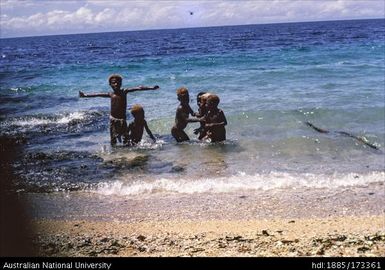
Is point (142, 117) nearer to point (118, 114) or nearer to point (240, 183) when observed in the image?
point (118, 114)

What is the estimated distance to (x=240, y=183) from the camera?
20.9ft

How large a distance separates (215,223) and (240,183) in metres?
1.49

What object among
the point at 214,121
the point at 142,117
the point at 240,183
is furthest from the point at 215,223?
the point at 142,117

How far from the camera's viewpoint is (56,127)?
1185 centimetres

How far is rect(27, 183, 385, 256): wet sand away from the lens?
4.16 metres

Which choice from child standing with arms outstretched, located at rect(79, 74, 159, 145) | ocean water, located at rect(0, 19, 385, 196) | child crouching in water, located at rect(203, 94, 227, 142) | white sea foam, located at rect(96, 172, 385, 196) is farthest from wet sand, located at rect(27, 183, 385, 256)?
child crouching in water, located at rect(203, 94, 227, 142)

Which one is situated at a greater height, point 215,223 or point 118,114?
point 118,114

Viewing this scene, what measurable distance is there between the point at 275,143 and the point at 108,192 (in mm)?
4206

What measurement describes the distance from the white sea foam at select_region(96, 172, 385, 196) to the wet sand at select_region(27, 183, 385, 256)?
209mm

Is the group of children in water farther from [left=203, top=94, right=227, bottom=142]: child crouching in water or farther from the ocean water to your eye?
the ocean water

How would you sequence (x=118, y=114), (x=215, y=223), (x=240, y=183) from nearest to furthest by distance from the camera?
1. (x=215, y=223)
2. (x=240, y=183)
3. (x=118, y=114)

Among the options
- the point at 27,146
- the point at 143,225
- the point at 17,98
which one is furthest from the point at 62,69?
the point at 143,225

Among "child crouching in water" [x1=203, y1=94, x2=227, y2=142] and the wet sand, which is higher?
"child crouching in water" [x1=203, y1=94, x2=227, y2=142]
